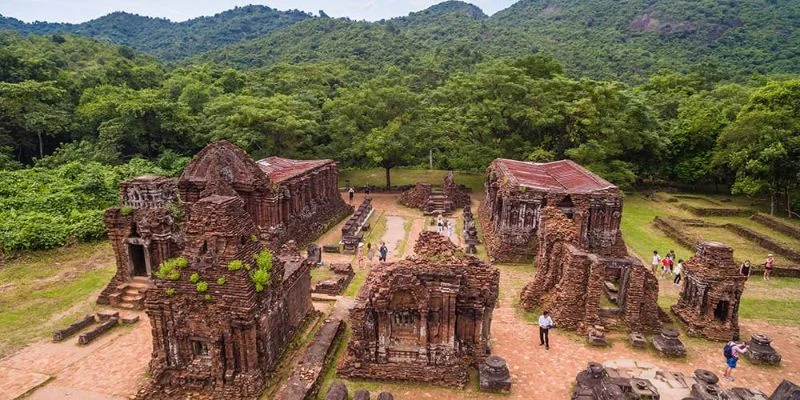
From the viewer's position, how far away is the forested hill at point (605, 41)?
78312 millimetres

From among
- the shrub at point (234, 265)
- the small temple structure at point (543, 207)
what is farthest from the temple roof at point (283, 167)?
the shrub at point (234, 265)

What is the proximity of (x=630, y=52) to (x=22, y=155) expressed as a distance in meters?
91.6

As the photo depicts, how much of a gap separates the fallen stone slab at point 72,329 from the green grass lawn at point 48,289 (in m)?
0.92

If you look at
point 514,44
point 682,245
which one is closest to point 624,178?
point 682,245

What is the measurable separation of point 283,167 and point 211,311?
17.1 m

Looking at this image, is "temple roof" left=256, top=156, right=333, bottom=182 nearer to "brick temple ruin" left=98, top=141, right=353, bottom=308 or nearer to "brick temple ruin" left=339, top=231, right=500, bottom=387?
"brick temple ruin" left=98, top=141, right=353, bottom=308

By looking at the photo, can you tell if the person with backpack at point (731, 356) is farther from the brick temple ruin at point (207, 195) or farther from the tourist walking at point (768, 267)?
the brick temple ruin at point (207, 195)

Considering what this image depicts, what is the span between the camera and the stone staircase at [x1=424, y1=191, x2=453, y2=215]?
106 ft

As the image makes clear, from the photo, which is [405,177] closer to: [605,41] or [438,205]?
[438,205]

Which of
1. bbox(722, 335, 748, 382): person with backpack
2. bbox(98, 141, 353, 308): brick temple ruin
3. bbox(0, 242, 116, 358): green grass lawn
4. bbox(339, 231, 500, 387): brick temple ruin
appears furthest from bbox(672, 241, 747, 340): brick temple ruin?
bbox(0, 242, 116, 358): green grass lawn

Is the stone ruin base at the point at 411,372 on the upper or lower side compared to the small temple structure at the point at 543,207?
lower

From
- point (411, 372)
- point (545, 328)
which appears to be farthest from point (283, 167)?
point (545, 328)

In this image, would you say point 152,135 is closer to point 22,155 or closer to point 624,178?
point 22,155

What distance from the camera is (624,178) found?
34500 mm
